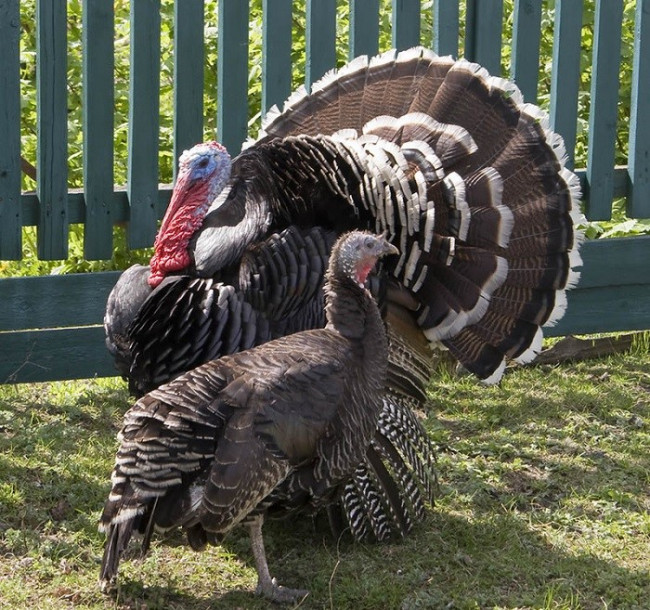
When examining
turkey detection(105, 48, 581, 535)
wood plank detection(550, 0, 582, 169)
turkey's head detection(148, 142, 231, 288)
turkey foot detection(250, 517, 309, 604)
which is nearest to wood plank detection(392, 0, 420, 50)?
wood plank detection(550, 0, 582, 169)

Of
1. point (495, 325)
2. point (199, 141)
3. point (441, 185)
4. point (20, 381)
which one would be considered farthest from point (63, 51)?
point (495, 325)

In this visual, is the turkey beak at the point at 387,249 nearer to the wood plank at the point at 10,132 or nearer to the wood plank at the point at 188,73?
the wood plank at the point at 188,73

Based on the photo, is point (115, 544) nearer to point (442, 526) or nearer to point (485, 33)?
point (442, 526)

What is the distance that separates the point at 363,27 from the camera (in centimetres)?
624

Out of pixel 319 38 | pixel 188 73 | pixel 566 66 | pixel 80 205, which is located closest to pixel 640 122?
pixel 566 66

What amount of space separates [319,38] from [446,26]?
693 millimetres

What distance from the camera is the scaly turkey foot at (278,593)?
14.0ft

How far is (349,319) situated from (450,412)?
202cm

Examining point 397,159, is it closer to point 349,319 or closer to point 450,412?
point 349,319

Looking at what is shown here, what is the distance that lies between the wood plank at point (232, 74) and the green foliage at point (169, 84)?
1092 mm

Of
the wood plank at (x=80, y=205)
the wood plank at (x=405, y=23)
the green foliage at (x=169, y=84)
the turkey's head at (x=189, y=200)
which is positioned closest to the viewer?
the turkey's head at (x=189, y=200)

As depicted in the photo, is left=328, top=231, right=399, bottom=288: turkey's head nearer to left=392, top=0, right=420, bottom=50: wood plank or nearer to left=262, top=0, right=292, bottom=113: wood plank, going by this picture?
left=262, top=0, right=292, bottom=113: wood plank

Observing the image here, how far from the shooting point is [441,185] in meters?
4.80

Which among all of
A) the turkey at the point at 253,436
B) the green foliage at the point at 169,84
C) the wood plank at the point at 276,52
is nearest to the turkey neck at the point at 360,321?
the turkey at the point at 253,436
